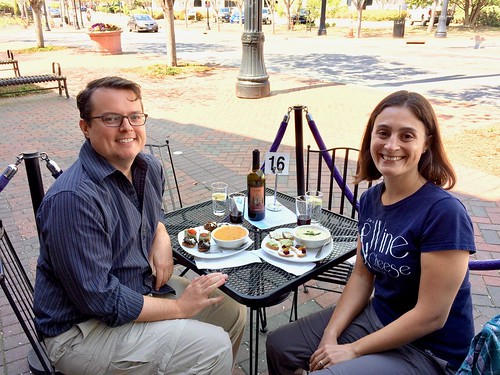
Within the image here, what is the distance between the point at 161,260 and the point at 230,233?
35 centimetres

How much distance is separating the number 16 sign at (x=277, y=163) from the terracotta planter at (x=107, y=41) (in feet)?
53.9

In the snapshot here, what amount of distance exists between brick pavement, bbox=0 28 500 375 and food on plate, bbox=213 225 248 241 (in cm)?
84

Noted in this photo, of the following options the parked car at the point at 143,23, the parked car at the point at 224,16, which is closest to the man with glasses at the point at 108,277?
the parked car at the point at 143,23

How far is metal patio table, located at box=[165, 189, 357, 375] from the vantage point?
68.2 inches

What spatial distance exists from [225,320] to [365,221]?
85 centimetres

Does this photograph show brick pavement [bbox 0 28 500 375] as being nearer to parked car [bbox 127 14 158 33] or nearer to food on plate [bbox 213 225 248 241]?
food on plate [bbox 213 225 248 241]

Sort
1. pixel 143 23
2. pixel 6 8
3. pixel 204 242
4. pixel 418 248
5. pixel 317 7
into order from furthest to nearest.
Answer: pixel 6 8 < pixel 317 7 < pixel 143 23 < pixel 204 242 < pixel 418 248

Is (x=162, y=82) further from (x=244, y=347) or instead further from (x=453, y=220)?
(x=453, y=220)

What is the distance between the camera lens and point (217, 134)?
6.80 meters

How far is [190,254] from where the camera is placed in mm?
2043

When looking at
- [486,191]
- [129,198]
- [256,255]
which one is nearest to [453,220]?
[256,255]

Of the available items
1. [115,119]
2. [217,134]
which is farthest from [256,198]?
[217,134]

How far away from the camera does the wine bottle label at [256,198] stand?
7.43 feet

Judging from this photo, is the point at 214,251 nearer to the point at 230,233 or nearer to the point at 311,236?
the point at 230,233
